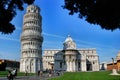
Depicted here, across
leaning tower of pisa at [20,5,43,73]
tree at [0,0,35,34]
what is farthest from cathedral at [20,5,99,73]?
tree at [0,0,35,34]

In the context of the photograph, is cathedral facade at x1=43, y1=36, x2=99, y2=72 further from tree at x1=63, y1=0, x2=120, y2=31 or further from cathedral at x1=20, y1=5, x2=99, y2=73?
tree at x1=63, y1=0, x2=120, y2=31

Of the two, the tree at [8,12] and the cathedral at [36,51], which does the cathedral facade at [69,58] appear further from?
the tree at [8,12]

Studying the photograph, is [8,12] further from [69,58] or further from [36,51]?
[69,58]

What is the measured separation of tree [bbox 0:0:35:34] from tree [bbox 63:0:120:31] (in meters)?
2.94

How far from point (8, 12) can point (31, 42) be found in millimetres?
99887

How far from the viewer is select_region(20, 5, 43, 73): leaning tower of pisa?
4486 inches

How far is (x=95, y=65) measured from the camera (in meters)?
139

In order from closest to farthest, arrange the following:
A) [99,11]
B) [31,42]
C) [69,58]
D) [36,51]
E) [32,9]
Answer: [99,11], [36,51], [31,42], [69,58], [32,9]

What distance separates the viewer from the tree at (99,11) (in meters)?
15.3

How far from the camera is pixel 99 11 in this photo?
16.1m

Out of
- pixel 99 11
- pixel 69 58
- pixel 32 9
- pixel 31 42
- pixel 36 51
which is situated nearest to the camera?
pixel 99 11

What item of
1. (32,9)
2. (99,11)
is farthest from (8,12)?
(32,9)

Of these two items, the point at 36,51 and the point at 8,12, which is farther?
the point at 36,51

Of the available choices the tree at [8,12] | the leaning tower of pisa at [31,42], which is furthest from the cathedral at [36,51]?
the tree at [8,12]
